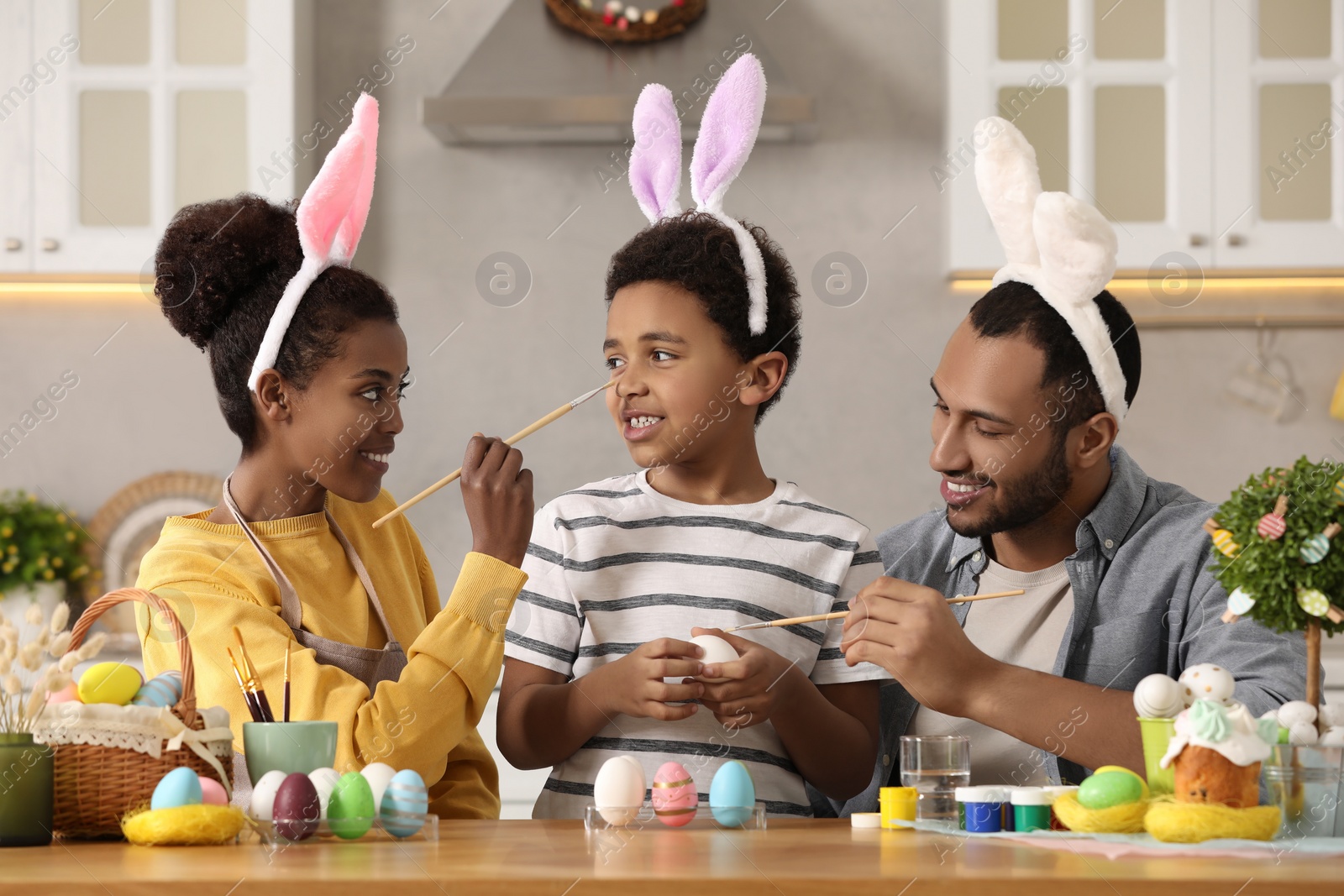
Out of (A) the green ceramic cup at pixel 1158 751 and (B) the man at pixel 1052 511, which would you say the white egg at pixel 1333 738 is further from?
(B) the man at pixel 1052 511

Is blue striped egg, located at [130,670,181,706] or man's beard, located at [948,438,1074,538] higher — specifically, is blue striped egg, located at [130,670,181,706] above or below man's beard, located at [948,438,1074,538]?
below

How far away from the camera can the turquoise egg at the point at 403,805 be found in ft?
3.10

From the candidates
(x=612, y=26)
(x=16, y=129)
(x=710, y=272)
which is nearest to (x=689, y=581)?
(x=710, y=272)

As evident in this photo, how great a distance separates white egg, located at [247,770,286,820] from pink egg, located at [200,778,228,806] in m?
0.02

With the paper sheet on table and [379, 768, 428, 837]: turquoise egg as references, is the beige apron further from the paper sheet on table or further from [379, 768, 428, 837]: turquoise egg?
the paper sheet on table

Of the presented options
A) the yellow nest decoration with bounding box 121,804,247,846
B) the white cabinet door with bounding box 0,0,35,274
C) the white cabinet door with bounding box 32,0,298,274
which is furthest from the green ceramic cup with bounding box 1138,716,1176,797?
the white cabinet door with bounding box 0,0,35,274

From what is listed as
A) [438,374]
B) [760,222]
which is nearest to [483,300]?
[438,374]

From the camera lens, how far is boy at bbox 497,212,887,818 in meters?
1.29

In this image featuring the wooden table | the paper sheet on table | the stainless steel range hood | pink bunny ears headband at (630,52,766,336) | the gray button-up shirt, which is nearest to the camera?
the wooden table

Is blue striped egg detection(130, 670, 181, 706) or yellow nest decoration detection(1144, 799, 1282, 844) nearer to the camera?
yellow nest decoration detection(1144, 799, 1282, 844)

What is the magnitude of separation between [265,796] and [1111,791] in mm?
624

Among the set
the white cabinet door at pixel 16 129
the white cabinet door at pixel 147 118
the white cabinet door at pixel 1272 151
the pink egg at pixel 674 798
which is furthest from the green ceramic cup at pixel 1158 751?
the white cabinet door at pixel 16 129

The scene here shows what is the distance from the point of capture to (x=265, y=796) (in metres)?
0.93

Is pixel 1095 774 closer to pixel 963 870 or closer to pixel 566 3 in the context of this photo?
pixel 963 870
